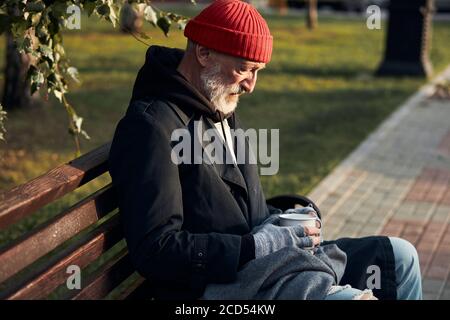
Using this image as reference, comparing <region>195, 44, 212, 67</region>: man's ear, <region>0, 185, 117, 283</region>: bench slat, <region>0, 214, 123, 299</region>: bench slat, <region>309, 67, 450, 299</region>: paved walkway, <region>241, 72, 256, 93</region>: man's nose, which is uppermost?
<region>195, 44, 212, 67</region>: man's ear

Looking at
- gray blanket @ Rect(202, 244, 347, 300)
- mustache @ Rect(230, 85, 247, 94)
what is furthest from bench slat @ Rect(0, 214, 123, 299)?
mustache @ Rect(230, 85, 247, 94)

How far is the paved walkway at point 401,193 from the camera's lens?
6305 millimetres

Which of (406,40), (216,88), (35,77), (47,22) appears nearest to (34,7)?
(47,22)

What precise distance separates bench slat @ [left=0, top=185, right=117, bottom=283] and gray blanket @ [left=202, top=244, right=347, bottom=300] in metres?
0.52

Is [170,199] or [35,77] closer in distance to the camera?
[170,199]

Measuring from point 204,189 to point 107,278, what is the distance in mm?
479

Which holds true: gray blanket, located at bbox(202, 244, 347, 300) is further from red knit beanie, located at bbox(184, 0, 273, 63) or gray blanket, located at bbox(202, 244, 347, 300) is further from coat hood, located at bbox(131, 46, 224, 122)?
red knit beanie, located at bbox(184, 0, 273, 63)

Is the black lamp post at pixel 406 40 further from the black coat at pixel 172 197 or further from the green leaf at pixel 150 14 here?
the black coat at pixel 172 197

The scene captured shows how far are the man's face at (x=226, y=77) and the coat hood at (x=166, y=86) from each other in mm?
52

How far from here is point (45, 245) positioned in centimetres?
294

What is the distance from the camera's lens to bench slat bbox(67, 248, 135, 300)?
307 centimetres

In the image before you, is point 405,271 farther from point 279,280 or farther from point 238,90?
point 238,90

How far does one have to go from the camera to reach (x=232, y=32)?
3318 mm
